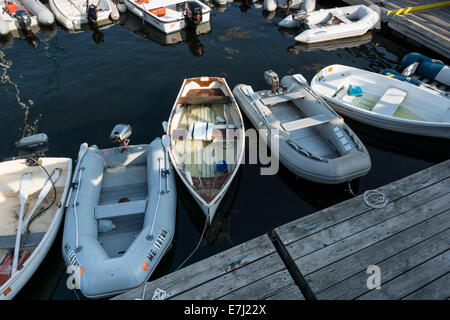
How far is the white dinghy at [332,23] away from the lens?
1772 centimetres

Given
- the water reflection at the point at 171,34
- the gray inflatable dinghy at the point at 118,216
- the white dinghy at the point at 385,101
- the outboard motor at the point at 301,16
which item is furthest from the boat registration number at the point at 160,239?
the outboard motor at the point at 301,16

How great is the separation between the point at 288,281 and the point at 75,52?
1761 cm

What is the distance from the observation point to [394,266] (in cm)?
650

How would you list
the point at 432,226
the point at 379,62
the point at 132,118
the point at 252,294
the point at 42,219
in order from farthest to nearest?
the point at 379,62 < the point at 132,118 < the point at 42,219 < the point at 432,226 < the point at 252,294

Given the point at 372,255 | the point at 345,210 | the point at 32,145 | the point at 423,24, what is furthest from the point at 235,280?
the point at 423,24

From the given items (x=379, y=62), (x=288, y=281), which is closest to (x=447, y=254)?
(x=288, y=281)

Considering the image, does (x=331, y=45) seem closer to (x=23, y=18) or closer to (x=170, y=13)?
(x=170, y=13)

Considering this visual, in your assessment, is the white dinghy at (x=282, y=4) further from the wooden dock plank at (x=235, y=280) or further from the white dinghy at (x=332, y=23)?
the wooden dock plank at (x=235, y=280)

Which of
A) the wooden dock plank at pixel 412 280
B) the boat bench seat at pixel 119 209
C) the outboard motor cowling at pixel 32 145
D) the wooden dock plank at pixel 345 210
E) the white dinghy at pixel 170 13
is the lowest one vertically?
the boat bench seat at pixel 119 209

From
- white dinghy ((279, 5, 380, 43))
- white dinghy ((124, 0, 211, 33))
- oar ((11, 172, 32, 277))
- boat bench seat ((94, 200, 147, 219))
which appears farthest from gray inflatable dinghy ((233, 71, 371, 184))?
white dinghy ((124, 0, 211, 33))

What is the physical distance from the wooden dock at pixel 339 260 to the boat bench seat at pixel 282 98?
224 inches

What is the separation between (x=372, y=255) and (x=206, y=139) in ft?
21.2

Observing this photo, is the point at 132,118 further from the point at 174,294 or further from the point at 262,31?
the point at 262,31

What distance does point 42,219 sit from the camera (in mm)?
8883
